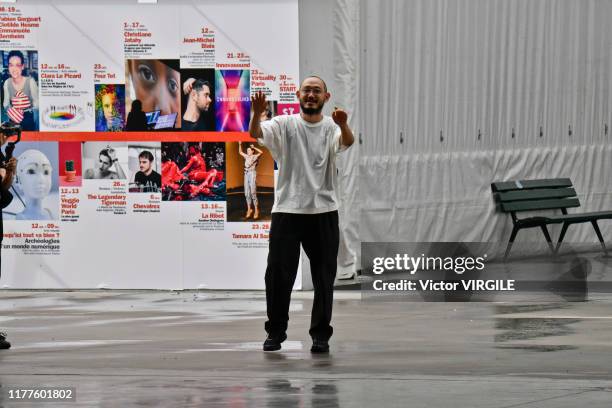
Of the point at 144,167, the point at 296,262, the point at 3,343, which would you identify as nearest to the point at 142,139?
the point at 144,167

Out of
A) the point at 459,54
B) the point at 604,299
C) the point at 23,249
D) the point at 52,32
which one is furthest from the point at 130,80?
the point at 604,299

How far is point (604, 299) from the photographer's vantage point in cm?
1223

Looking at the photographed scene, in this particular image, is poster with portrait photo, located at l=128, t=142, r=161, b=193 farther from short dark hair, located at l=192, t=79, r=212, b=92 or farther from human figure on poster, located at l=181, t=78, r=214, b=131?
short dark hair, located at l=192, t=79, r=212, b=92

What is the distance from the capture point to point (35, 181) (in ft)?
42.9

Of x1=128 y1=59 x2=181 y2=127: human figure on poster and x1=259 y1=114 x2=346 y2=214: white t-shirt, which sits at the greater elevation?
x1=128 y1=59 x2=181 y2=127: human figure on poster

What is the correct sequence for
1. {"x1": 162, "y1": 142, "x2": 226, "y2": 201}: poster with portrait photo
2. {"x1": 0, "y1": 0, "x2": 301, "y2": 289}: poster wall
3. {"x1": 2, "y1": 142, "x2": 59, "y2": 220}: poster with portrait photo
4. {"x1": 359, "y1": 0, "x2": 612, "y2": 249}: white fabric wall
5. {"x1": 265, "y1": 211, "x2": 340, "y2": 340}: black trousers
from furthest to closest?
{"x1": 359, "y1": 0, "x2": 612, "y2": 249}: white fabric wall → {"x1": 2, "y1": 142, "x2": 59, "y2": 220}: poster with portrait photo → {"x1": 162, "y1": 142, "x2": 226, "y2": 201}: poster with portrait photo → {"x1": 0, "y1": 0, "x2": 301, "y2": 289}: poster wall → {"x1": 265, "y1": 211, "x2": 340, "y2": 340}: black trousers

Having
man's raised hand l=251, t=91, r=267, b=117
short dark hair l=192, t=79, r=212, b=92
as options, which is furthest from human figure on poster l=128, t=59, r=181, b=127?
man's raised hand l=251, t=91, r=267, b=117

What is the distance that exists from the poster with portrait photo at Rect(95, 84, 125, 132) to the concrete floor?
1.56 meters

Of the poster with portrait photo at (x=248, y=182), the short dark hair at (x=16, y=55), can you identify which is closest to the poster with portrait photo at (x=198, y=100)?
the poster with portrait photo at (x=248, y=182)

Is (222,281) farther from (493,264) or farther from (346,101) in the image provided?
(493,264)

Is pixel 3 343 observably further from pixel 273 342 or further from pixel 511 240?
pixel 511 240

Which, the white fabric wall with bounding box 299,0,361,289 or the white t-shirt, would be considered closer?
the white t-shirt

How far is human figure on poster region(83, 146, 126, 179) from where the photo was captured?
13.0 m

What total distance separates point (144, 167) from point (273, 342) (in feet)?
14.0
